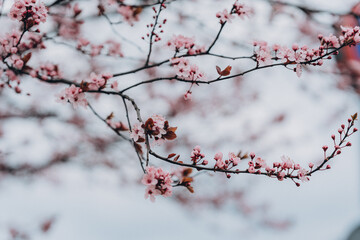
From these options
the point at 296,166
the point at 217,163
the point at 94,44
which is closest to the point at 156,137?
the point at 217,163

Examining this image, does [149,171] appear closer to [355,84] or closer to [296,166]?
[296,166]

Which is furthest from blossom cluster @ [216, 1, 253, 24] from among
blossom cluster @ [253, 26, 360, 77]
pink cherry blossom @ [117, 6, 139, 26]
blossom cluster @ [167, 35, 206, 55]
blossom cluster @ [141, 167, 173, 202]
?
blossom cluster @ [141, 167, 173, 202]

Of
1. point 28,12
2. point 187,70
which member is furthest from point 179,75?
point 28,12

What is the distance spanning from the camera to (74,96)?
233 centimetres

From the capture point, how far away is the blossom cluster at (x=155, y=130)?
2.02 meters

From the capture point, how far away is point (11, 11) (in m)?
2.10

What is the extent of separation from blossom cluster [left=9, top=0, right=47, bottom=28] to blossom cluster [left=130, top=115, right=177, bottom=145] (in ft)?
3.07

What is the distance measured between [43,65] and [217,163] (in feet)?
5.93

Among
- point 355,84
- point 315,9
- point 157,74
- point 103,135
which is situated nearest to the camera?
point 315,9

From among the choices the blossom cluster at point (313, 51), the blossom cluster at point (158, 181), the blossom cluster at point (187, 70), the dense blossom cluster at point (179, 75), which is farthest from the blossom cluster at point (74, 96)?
the blossom cluster at point (313, 51)

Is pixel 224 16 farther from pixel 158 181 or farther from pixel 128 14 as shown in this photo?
pixel 158 181

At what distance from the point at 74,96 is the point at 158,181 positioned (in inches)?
34.7

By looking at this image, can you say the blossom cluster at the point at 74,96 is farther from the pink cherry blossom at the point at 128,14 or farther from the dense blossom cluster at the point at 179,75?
the pink cherry blossom at the point at 128,14

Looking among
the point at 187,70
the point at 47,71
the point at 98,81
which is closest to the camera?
the point at 187,70
